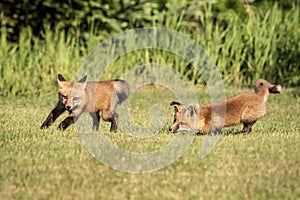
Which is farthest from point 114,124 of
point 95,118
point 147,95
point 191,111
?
point 147,95

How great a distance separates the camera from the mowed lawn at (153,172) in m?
5.97

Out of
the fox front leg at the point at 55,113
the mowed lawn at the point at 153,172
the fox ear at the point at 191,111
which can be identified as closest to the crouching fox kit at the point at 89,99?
the fox front leg at the point at 55,113

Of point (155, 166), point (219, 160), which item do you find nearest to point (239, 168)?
point (219, 160)

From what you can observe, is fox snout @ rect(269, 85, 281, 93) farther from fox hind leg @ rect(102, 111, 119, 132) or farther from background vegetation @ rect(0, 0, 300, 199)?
fox hind leg @ rect(102, 111, 119, 132)

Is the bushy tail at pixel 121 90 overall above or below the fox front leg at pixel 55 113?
above

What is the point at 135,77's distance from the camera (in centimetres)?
1445

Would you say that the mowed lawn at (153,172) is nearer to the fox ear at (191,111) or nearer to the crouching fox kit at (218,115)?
the crouching fox kit at (218,115)

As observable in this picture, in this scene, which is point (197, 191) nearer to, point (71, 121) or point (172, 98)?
point (71, 121)

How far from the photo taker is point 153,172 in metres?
6.54

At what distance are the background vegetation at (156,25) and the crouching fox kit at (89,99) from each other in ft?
16.4

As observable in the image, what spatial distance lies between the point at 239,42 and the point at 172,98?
9.05 ft

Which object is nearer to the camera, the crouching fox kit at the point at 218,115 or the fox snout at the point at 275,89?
the crouching fox kit at the point at 218,115

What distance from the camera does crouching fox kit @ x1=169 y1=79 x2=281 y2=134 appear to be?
816cm

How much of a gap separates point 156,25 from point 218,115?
7359 mm
